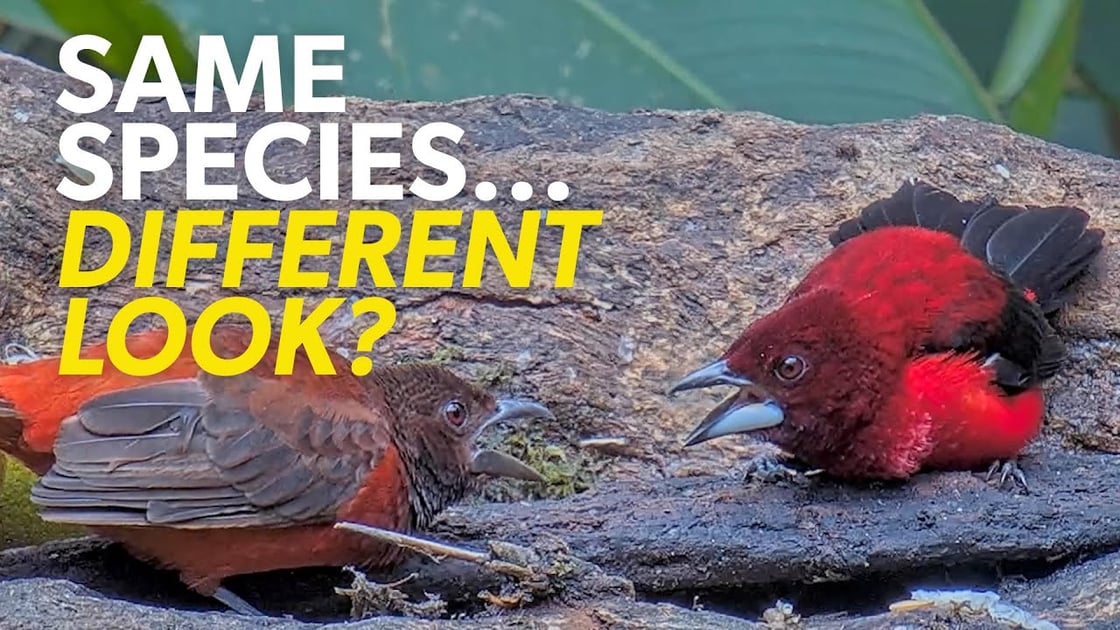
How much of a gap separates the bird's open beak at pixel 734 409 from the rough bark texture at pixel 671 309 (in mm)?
122

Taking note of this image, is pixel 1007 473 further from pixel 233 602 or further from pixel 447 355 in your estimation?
pixel 233 602

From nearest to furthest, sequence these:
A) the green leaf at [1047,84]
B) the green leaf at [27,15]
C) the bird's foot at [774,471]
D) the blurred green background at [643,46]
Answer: the bird's foot at [774,471] < the blurred green background at [643,46] < the green leaf at [27,15] < the green leaf at [1047,84]

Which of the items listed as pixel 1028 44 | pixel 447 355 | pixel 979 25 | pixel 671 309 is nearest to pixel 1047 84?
pixel 979 25

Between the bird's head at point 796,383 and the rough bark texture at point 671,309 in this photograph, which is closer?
the rough bark texture at point 671,309

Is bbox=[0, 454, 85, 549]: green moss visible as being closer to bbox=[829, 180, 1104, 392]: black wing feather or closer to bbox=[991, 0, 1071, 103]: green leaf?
bbox=[829, 180, 1104, 392]: black wing feather

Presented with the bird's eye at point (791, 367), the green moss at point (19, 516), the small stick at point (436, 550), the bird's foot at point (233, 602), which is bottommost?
the bird's foot at point (233, 602)

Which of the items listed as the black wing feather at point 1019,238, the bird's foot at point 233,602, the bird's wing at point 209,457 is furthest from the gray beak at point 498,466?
the black wing feather at point 1019,238

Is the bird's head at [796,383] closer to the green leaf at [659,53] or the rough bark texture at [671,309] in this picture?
the rough bark texture at [671,309]

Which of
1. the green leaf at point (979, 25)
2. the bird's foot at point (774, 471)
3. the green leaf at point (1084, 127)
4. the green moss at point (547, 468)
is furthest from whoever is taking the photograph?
the green leaf at point (1084, 127)

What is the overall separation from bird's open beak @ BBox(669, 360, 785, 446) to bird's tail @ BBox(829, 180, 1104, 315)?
0.80 metres

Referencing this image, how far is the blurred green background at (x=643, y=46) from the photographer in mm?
4312

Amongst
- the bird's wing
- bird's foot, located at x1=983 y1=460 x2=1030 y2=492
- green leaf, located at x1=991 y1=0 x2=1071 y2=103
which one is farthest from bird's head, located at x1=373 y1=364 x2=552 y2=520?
green leaf, located at x1=991 y1=0 x2=1071 y2=103

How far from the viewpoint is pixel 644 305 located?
424cm

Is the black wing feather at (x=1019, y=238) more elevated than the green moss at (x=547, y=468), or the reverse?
the black wing feather at (x=1019, y=238)
